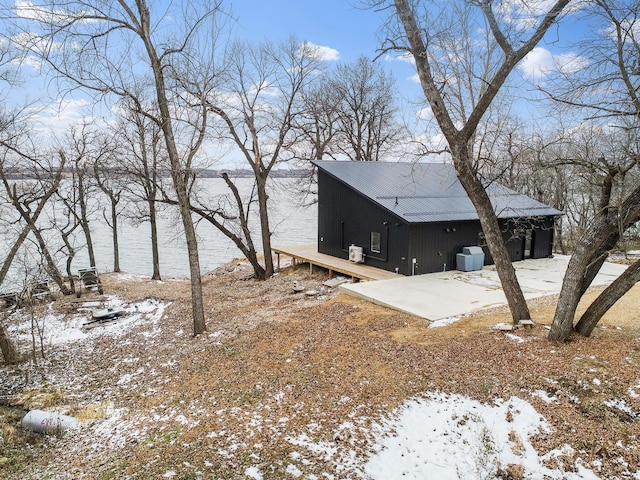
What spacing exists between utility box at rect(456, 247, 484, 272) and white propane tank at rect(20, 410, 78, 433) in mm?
11403

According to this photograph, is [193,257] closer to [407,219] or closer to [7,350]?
[7,350]

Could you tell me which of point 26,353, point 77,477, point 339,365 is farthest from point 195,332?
point 77,477

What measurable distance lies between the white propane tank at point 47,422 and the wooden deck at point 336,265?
8.64 m

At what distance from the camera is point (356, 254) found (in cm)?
1440

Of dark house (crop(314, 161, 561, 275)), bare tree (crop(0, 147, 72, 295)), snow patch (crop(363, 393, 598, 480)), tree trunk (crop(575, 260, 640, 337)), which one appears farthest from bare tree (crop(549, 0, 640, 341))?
bare tree (crop(0, 147, 72, 295))

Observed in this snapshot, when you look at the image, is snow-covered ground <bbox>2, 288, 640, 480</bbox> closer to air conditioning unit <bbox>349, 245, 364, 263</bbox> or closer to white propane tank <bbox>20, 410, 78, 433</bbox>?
white propane tank <bbox>20, 410, 78, 433</bbox>

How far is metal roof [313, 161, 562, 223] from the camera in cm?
1316

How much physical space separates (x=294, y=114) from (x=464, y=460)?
14.0m

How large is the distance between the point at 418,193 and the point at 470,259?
3.09 m

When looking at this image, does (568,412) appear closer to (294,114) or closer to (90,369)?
(90,369)

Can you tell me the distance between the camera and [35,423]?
5566 mm

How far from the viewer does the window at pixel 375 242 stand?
13805 millimetres

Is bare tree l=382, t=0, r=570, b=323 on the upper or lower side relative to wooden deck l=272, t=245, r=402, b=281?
upper

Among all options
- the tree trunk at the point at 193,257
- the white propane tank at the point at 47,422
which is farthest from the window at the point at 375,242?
the white propane tank at the point at 47,422
